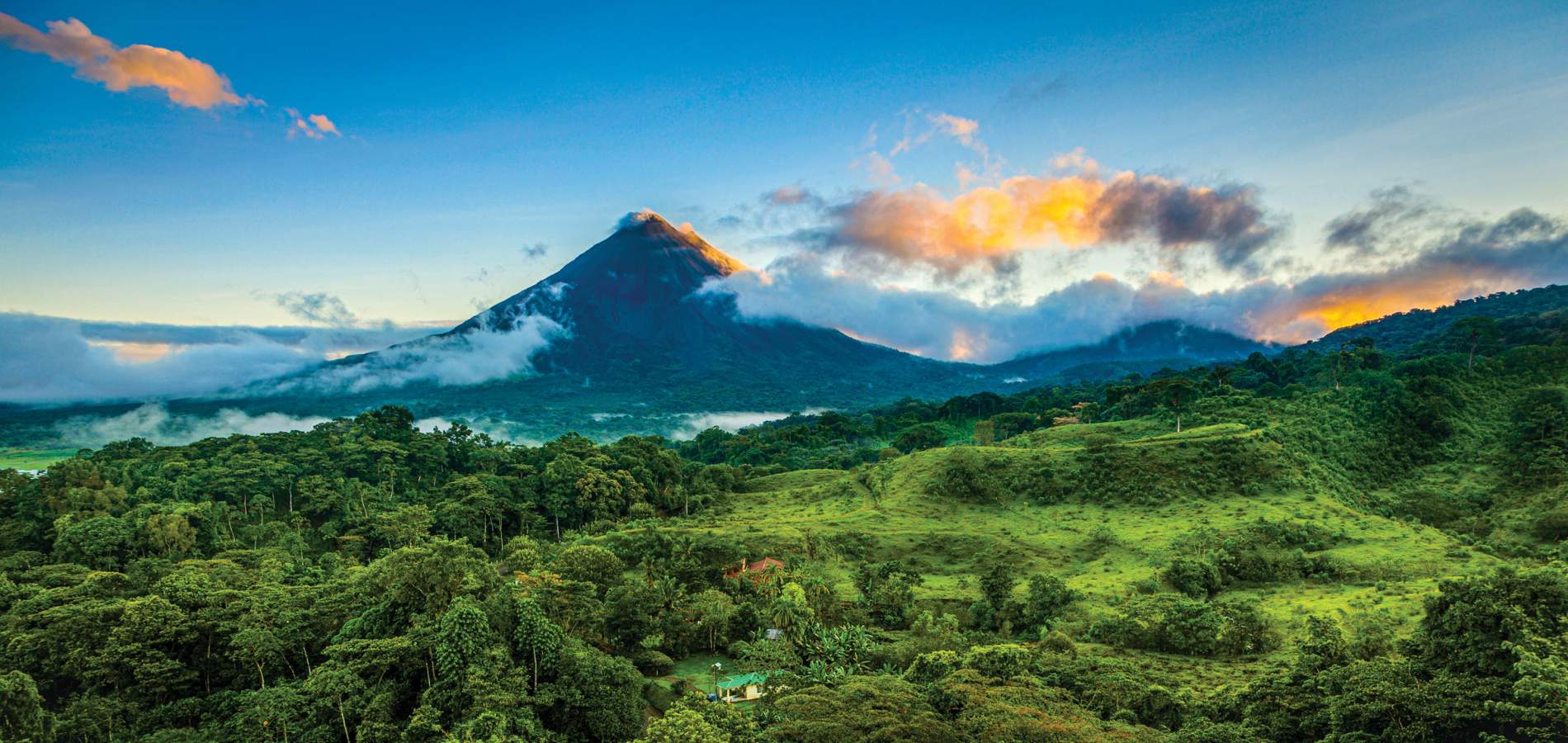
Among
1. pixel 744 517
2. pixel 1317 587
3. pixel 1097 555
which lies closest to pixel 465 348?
pixel 744 517

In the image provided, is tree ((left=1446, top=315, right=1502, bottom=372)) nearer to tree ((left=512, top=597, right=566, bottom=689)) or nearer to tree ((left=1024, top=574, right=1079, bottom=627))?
tree ((left=1024, top=574, right=1079, bottom=627))

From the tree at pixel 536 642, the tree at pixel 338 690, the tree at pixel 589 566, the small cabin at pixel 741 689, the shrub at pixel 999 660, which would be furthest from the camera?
the tree at pixel 589 566

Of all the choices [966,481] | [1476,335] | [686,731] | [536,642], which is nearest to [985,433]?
[966,481]

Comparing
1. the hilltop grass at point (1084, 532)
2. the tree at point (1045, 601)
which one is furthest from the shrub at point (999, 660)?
the tree at point (1045, 601)

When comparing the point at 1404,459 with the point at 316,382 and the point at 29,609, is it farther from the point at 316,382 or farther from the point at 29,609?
the point at 316,382

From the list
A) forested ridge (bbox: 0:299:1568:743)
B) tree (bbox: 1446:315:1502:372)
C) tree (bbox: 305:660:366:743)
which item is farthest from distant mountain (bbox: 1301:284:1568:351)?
tree (bbox: 305:660:366:743)

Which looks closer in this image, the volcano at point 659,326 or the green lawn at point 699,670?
the green lawn at point 699,670

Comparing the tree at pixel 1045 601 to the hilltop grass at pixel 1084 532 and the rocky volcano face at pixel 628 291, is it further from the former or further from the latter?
the rocky volcano face at pixel 628 291

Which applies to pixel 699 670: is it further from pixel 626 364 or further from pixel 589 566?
pixel 626 364
